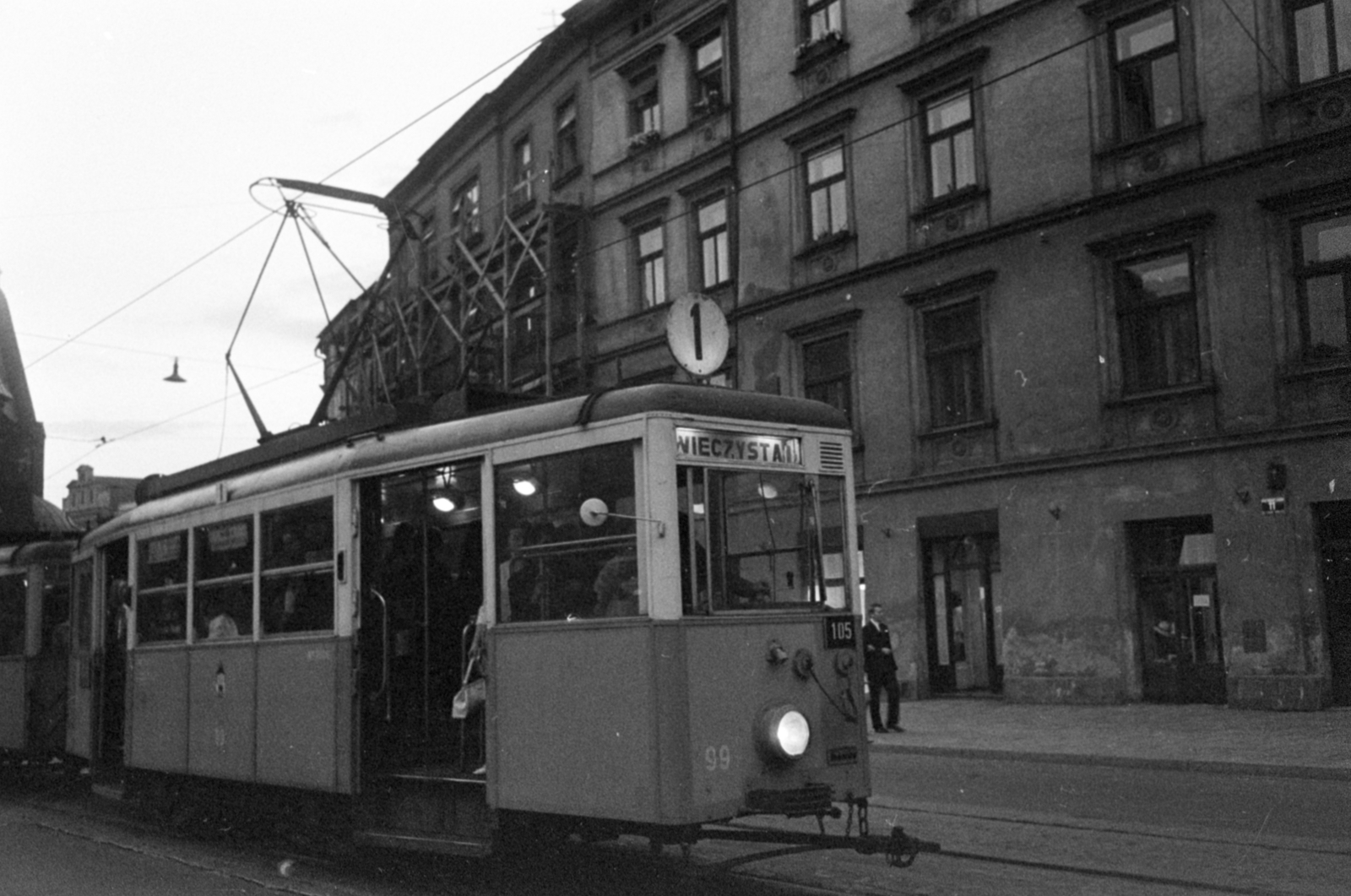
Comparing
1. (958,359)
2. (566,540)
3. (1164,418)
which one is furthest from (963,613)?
(566,540)

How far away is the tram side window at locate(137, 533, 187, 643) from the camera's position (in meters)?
11.1

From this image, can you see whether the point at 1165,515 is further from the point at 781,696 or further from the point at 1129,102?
the point at 781,696

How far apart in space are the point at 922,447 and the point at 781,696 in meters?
15.6

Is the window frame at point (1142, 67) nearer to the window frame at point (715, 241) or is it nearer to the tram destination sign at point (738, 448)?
the window frame at point (715, 241)

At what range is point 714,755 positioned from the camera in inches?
275

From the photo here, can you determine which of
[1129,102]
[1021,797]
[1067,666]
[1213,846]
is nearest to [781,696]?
[1213,846]

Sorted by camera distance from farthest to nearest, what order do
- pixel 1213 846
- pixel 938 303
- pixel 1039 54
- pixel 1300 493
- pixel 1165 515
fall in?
pixel 938 303, pixel 1039 54, pixel 1165 515, pixel 1300 493, pixel 1213 846

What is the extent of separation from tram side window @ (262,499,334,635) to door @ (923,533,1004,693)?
1407 centimetres

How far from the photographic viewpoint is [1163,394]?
19000 mm

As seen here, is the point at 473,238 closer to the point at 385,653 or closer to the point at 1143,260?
the point at 1143,260

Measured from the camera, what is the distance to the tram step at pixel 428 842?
776 centimetres

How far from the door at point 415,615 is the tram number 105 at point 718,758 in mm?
2199

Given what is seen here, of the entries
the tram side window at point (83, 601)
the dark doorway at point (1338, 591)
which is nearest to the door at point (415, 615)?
the tram side window at point (83, 601)

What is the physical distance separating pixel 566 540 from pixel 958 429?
15219 mm
